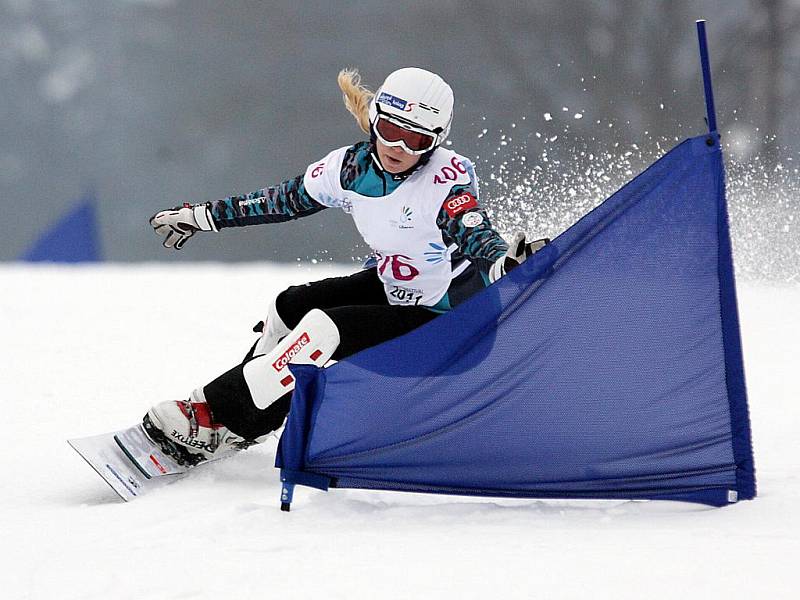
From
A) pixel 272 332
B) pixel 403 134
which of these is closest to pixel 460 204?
pixel 403 134

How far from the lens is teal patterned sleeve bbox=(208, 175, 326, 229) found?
9.15ft

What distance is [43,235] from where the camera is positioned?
751 centimetres

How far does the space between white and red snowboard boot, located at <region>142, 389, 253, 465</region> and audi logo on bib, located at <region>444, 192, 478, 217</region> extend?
82cm

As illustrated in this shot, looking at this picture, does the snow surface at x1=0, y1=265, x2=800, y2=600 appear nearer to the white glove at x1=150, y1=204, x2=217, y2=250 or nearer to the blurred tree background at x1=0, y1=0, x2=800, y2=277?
the white glove at x1=150, y1=204, x2=217, y2=250

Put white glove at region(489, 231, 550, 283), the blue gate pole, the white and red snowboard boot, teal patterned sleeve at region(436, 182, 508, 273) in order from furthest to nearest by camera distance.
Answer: the white and red snowboard boot < teal patterned sleeve at region(436, 182, 508, 273) < white glove at region(489, 231, 550, 283) < the blue gate pole

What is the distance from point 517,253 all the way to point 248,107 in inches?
227

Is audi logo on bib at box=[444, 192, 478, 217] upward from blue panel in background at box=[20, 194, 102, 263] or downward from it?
downward

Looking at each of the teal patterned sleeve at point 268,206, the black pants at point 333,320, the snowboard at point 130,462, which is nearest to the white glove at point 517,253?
the black pants at point 333,320

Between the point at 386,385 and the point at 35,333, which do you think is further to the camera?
the point at 35,333

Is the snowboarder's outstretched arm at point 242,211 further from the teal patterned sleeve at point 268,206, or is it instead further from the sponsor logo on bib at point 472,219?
the sponsor logo on bib at point 472,219

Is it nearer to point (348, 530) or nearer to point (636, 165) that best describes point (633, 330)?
point (348, 530)

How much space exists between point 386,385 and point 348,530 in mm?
343

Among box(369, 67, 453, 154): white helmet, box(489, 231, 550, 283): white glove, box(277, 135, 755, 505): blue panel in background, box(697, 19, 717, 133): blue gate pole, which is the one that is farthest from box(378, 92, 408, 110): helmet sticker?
box(697, 19, 717, 133): blue gate pole

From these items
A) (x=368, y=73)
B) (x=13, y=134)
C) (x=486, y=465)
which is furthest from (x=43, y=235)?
(x=486, y=465)
